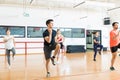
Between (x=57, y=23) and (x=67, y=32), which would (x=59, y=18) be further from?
(x=67, y=32)

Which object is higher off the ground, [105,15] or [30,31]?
[105,15]

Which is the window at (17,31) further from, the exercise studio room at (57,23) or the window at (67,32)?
the window at (67,32)

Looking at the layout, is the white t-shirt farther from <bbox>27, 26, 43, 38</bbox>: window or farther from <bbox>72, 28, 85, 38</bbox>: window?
<bbox>72, 28, 85, 38</bbox>: window

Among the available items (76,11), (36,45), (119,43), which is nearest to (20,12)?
(36,45)

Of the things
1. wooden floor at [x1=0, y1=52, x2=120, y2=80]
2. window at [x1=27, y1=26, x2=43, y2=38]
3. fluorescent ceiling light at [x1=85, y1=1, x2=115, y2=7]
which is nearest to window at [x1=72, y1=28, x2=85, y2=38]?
window at [x1=27, y1=26, x2=43, y2=38]

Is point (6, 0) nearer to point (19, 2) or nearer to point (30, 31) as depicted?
point (19, 2)

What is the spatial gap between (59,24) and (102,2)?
4.08m

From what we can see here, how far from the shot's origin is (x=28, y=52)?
45.2 ft

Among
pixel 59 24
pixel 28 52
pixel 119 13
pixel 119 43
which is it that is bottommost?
pixel 28 52

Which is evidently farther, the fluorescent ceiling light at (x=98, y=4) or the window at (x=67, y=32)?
the window at (x=67, y=32)

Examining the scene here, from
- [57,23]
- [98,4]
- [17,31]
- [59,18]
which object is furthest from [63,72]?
[59,18]

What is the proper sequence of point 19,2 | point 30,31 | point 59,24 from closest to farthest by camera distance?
point 19,2
point 30,31
point 59,24

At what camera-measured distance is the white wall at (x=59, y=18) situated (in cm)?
1325

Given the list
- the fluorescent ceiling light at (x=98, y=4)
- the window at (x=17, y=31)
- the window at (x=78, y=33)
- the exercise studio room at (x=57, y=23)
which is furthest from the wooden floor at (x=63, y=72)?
the window at (x=78, y=33)
